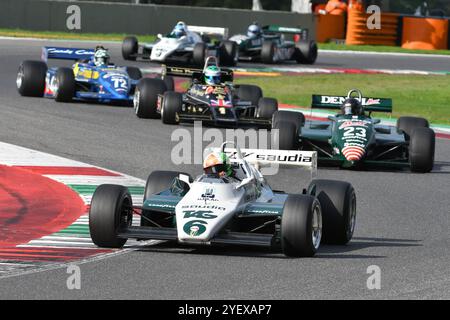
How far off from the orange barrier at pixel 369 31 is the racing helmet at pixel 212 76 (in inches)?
1071

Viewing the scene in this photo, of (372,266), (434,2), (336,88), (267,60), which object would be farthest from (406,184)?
(434,2)

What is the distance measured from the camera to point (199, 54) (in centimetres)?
3691

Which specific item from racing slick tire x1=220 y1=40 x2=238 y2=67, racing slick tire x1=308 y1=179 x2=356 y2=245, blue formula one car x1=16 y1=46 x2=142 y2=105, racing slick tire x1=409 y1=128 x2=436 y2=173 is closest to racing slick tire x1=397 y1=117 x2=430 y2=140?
racing slick tire x1=409 y1=128 x2=436 y2=173

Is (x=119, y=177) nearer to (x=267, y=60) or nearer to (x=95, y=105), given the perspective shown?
(x=95, y=105)

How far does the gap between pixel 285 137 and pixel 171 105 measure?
4717mm

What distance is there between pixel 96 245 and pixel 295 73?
90.5 feet

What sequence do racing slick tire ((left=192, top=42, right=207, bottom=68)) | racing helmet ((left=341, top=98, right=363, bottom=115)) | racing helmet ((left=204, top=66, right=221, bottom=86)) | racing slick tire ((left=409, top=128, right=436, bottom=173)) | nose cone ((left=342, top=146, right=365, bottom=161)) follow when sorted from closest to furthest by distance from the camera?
nose cone ((left=342, top=146, right=365, bottom=161))
racing slick tire ((left=409, top=128, right=436, bottom=173))
racing helmet ((left=341, top=98, right=363, bottom=115))
racing helmet ((left=204, top=66, right=221, bottom=86))
racing slick tire ((left=192, top=42, right=207, bottom=68))

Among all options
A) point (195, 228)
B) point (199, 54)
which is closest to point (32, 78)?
point (199, 54)

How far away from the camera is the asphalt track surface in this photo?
10.1 m

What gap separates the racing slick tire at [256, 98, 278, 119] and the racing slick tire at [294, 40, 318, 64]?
18.7 metres

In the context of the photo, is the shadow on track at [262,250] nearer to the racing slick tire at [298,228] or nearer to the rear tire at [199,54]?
the racing slick tire at [298,228]

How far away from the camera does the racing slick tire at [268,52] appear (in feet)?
137

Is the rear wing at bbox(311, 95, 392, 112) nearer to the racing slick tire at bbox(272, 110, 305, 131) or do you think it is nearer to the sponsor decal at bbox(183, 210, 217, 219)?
the racing slick tire at bbox(272, 110, 305, 131)
